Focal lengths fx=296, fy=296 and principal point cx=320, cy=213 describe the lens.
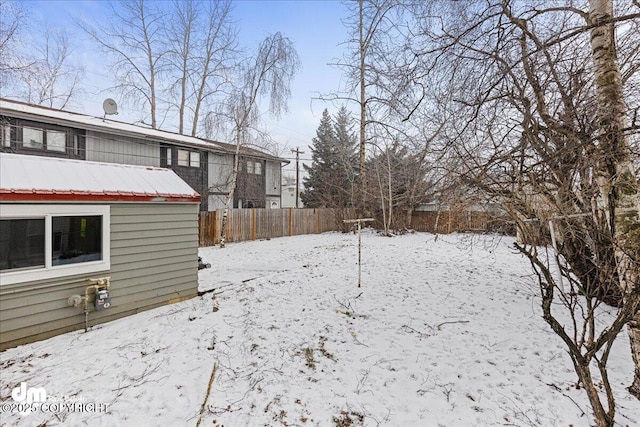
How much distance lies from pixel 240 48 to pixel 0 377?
41.0ft

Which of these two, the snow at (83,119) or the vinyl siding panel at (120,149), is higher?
the snow at (83,119)

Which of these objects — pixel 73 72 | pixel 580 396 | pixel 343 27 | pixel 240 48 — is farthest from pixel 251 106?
→ pixel 580 396

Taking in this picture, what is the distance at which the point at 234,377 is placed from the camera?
9.80 feet

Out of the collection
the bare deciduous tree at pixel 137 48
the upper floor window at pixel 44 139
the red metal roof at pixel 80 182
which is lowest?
the red metal roof at pixel 80 182

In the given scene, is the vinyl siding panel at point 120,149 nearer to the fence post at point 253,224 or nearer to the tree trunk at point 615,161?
the fence post at point 253,224

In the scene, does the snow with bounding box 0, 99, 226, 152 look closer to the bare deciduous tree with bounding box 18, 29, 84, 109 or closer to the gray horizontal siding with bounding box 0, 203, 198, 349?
the bare deciduous tree with bounding box 18, 29, 84, 109

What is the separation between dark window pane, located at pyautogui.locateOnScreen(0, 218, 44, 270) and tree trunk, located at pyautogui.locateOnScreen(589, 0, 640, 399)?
5.78 metres

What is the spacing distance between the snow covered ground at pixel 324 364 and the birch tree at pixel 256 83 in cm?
733

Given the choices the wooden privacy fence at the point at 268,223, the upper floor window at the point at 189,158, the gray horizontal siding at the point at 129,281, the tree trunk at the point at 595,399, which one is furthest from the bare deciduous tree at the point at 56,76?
the tree trunk at the point at 595,399

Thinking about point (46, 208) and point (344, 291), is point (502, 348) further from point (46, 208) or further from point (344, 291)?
point (46, 208)

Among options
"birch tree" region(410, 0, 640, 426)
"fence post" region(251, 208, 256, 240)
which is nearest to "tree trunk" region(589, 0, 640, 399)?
"birch tree" region(410, 0, 640, 426)

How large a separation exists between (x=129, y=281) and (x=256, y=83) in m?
9.09

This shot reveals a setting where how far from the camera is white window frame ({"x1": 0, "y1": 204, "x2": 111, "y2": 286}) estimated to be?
11.0 ft

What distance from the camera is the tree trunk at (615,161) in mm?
2381
